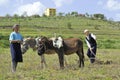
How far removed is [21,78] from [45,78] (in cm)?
81

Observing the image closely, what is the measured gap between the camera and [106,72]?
535 inches

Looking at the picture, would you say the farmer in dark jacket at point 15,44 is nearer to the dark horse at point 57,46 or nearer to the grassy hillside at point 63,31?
the dark horse at point 57,46

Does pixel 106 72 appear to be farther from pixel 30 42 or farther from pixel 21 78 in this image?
pixel 30 42

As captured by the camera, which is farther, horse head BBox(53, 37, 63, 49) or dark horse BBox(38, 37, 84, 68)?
horse head BBox(53, 37, 63, 49)

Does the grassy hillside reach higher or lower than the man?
lower

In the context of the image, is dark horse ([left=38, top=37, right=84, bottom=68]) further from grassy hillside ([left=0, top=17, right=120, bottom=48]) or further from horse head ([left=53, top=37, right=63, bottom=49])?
grassy hillside ([left=0, top=17, right=120, bottom=48])

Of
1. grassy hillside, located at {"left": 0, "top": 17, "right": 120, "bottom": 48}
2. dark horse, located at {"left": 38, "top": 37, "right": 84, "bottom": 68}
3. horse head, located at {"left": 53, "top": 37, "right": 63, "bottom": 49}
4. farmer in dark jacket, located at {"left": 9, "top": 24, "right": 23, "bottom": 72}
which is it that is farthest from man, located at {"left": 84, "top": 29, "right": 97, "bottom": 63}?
grassy hillside, located at {"left": 0, "top": 17, "right": 120, "bottom": 48}

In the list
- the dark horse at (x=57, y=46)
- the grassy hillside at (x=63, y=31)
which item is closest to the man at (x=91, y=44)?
the dark horse at (x=57, y=46)

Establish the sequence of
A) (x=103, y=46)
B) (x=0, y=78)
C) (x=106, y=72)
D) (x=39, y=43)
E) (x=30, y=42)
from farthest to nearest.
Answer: (x=103, y=46), (x=30, y=42), (x=39, y=43), (x=106, y=72), (x=0, y=78)

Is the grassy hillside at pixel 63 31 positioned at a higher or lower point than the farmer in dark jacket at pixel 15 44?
lower

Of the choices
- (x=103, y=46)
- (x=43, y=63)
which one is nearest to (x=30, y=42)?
(x=43, y=63)

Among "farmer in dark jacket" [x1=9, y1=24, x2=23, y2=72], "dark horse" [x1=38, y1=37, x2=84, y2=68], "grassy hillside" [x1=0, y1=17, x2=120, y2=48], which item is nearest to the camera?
"farmer in dark jacket" [x1=9, y1=24, x2=23, y2=72]

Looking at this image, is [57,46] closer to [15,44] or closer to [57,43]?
[57,43]

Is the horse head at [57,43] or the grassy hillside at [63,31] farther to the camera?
the grassy hillside at [63,31]
